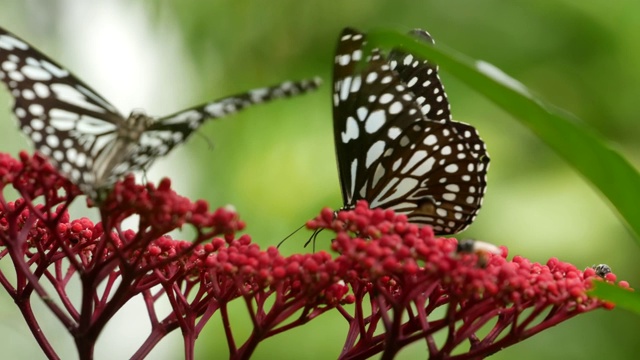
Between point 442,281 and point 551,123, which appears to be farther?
point 442,281

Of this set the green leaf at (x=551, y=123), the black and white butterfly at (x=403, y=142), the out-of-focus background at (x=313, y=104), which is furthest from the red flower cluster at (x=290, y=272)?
the out-of-focus background at (x=313, y=104)

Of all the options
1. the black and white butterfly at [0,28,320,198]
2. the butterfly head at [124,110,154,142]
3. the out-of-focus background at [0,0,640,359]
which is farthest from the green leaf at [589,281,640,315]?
the out-of-focus background at [0,0,640,359]

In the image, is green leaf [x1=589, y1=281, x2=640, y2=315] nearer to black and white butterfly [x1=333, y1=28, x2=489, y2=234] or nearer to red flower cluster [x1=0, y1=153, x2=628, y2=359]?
red flower cluster [x1=0, y1=153, x2=628, y2=359]

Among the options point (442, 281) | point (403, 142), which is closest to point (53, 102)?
point (442, 281)

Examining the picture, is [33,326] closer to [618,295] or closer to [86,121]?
[86,121]

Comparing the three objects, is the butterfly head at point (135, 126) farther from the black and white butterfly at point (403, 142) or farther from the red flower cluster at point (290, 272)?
the black and white butterfly at point (403, 142)

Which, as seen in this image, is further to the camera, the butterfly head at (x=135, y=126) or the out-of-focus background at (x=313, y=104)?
the out-of-focus background at (x=313, y=104)

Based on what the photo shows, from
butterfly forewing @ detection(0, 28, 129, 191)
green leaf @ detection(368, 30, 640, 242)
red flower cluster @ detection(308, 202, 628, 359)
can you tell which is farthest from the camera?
butterfly forewing @ detection(0, 28, 129, 191)
